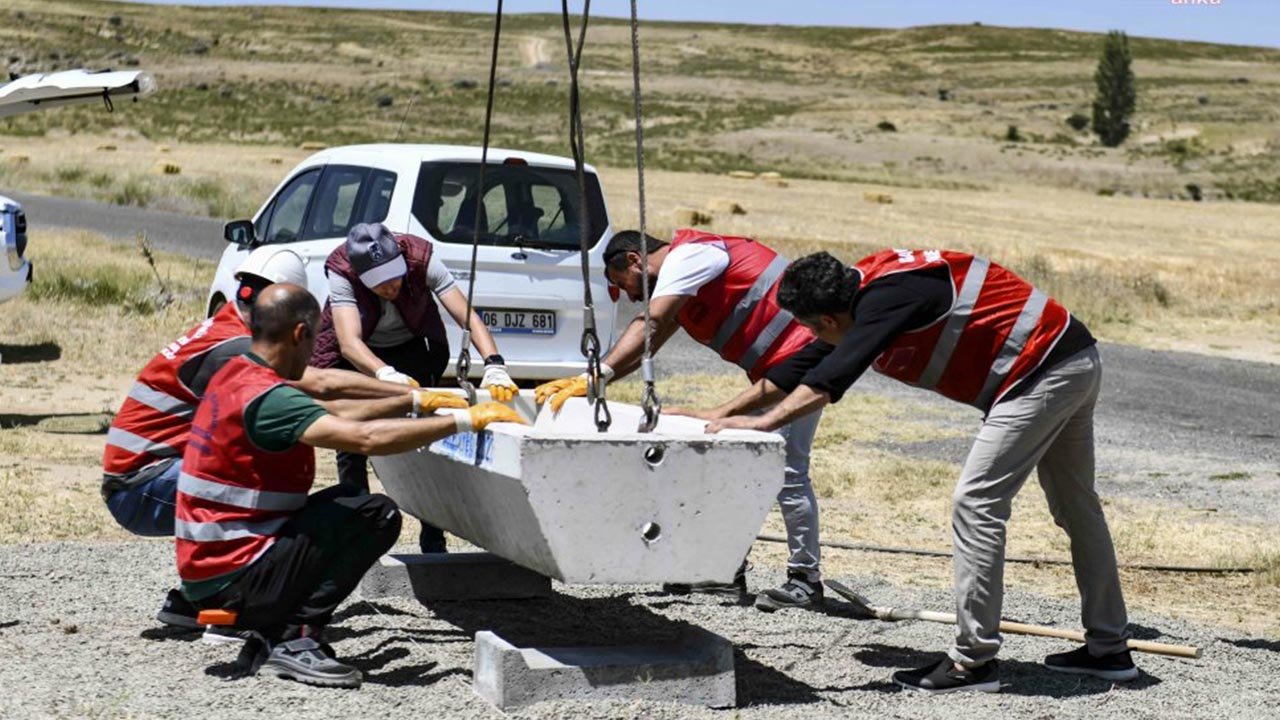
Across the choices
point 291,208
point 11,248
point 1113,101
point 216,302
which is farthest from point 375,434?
point 1113,101

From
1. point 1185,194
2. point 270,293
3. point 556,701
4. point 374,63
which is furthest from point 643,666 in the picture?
point 374,63

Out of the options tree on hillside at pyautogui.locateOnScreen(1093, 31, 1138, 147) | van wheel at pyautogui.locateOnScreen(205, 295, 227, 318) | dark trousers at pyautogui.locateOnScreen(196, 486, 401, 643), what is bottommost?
tree on hillside at pyautogui.locateOnScreen(1093, 31, 1138, 147)

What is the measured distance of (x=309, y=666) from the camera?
6.23 metres

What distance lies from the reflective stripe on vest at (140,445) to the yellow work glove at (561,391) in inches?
57.4

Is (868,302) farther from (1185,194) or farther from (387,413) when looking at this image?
(1185,194)

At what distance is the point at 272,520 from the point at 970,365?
250 cm

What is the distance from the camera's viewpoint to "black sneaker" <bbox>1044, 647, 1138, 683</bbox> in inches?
269

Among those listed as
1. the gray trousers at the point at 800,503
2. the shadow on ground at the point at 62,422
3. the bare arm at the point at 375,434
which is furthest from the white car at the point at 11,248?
the bare arm at the point at 375,434

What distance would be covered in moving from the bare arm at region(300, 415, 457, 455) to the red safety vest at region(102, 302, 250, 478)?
1232 mm

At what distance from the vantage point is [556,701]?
19.7 feet

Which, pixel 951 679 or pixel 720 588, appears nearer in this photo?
pixel 951 679

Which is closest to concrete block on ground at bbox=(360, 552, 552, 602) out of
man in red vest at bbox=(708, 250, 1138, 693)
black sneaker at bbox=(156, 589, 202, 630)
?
black sneaker at bbox=(156, 589, 202, 630)

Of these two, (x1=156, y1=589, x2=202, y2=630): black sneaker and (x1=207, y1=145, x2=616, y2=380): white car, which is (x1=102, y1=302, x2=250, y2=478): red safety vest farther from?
(x1=207, y1=145, x2=616, y2=380): white car

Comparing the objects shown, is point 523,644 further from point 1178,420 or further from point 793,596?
point 1178,420
